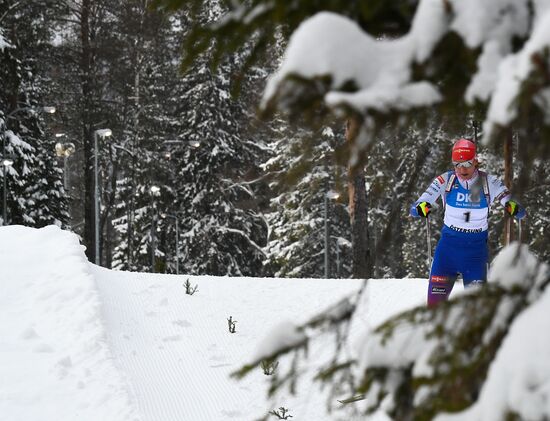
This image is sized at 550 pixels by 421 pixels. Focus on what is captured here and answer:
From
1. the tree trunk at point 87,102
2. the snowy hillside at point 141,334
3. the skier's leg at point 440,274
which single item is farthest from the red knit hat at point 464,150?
the tree trunk at point 87,102

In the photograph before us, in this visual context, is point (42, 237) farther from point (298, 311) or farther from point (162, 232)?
point (162, 232)

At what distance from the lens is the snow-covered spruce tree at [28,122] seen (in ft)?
79.0

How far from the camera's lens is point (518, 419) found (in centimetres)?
158

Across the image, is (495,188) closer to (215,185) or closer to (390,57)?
(390,57)

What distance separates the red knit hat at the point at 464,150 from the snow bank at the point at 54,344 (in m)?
3.70

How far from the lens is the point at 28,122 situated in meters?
31.1

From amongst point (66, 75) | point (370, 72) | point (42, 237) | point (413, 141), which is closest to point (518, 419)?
point (370, 72)

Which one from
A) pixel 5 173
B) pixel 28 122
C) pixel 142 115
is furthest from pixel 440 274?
pixel 28 122

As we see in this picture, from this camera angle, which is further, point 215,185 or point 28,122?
point 215,185

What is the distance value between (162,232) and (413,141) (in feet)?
105

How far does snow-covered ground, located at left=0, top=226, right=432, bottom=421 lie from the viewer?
6680 mm

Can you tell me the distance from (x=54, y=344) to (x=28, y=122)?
25257 mm

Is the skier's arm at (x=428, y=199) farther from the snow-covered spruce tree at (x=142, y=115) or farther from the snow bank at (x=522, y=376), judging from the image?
the snow-covered spruce tree at (x=142, y=115)

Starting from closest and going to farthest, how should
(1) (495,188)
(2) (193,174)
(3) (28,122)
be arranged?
(1) (495,188), (3) (28,122), (2) (193,174)
